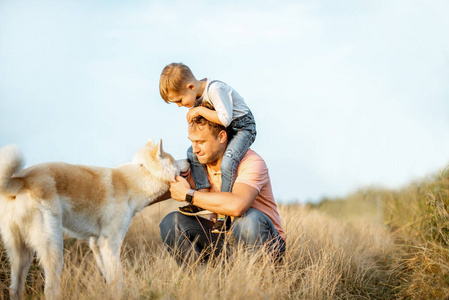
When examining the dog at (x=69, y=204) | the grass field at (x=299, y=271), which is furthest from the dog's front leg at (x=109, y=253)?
the grass field at (x=299, y=271)

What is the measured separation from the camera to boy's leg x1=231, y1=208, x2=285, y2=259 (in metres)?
3.38

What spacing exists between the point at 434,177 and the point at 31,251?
17.2 ft

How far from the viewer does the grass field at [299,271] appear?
9.53 feet

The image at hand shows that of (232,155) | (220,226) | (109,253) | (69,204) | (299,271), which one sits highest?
(232,155)

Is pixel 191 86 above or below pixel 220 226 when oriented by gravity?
above

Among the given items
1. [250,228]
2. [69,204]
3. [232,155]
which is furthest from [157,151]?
[250,228]

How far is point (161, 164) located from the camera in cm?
411

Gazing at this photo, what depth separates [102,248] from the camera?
379 centimetres

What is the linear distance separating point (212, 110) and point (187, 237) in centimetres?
124

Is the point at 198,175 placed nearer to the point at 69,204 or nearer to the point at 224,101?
the point at 224,101

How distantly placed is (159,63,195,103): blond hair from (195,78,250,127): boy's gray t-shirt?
0.23m

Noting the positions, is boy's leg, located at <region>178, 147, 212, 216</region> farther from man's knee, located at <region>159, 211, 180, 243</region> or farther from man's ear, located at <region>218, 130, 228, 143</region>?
man's ear, located at <region>218, 130, 228, 143</region>

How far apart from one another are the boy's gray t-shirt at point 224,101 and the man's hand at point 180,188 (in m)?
0.70

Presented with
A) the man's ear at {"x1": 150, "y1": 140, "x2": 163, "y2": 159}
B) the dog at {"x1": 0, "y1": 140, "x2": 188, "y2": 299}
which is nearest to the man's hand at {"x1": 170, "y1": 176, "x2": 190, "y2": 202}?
the dog at {"x1": 0, "y1": 140, "x2": 188, "y2": 299}
